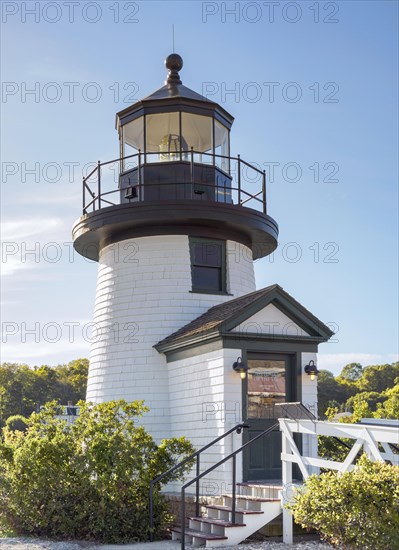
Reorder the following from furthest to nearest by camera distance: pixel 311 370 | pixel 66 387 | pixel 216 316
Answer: pixel 66 387, pixel 216 316, pixel 311 370

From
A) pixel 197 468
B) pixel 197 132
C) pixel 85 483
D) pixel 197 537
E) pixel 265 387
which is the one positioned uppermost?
pixel 197 132

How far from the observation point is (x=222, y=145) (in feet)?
60.0

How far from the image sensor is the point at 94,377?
1767cm

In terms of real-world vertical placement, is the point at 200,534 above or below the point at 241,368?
below

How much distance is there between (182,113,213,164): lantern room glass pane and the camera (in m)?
17.9

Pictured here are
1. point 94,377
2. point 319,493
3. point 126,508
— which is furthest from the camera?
point 94,377

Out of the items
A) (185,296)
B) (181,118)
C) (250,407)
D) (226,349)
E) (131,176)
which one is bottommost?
(250,407)

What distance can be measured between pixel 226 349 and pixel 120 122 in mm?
7196

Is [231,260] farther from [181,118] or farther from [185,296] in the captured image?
[181,118]

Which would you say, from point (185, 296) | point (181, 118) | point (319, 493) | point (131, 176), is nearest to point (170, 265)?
point (185, 296)

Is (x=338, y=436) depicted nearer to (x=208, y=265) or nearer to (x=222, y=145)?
(x=208, y=265)

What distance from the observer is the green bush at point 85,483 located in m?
12.5

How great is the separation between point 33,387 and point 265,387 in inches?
1760

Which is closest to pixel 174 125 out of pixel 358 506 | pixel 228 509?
pixel 228 509
